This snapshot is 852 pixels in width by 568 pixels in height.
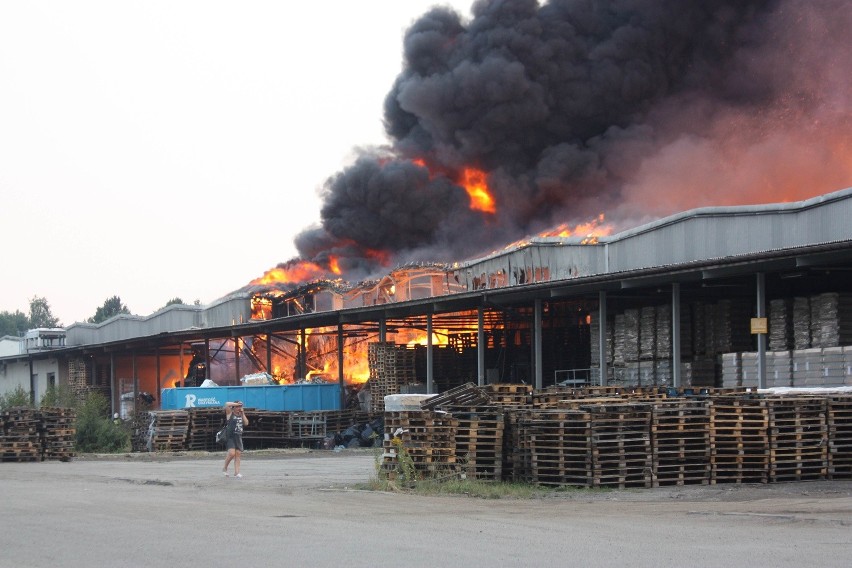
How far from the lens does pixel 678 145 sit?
58219 mm

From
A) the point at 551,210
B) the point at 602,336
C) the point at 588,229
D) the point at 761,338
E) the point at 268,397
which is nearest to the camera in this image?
the point at 761,338

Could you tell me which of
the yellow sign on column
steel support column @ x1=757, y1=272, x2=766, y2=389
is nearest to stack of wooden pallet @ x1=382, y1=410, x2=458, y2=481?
the yellow sign on column

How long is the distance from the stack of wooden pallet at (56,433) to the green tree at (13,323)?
14920cm

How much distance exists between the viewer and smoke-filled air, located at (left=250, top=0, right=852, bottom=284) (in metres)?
54.8

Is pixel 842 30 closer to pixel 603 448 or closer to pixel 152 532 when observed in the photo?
pixel 603 448

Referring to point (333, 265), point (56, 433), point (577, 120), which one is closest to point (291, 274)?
point (333, 265)

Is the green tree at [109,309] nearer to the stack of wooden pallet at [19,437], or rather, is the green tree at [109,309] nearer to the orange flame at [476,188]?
the orange flame at [476,188]

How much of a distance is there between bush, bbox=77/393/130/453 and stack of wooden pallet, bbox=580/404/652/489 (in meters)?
24.5

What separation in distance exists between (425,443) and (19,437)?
54.1 ft

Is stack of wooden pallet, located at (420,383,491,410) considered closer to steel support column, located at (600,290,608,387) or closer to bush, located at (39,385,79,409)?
steel support column, located at (600,290,608,387)

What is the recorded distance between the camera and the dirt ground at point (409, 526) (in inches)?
430

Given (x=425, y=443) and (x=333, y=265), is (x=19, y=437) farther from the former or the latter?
(x=333, y=265)

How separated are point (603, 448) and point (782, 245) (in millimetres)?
11738

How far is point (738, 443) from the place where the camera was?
768 inches
